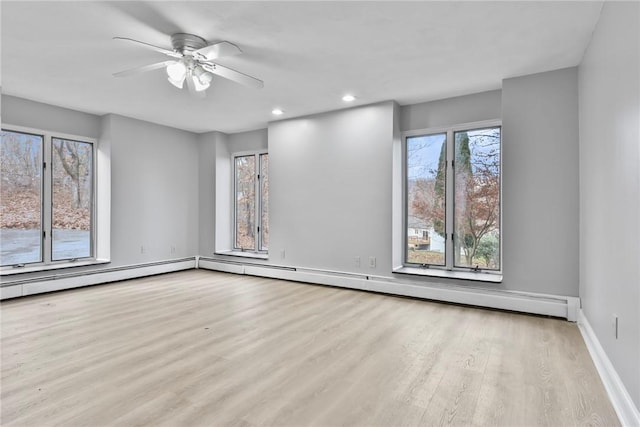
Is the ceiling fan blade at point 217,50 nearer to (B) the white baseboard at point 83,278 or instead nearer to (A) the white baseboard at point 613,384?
(A) the white baseboard at point 613,384

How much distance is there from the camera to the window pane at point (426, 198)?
4.59m

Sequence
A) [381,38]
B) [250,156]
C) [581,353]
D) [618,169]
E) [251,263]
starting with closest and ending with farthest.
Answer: [618,169] < [581,353] < [381,38] < [251,263] < [250,156]

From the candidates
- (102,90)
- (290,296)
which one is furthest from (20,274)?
(290,296)

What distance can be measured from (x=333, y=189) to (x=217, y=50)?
104 inches

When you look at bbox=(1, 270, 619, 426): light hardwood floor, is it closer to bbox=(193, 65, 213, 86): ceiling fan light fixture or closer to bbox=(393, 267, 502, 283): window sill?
bbox=(393, 267, 502, 283): window sill

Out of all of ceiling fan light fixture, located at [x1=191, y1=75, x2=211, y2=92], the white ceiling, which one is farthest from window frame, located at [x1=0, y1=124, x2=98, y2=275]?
ceiling fan light fixture, located at [x1=191, y1=75, x2=211, y2=92]

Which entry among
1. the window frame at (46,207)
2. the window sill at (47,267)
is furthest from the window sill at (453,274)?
the window frame at (46,207)

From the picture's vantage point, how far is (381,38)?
2934 millimetres

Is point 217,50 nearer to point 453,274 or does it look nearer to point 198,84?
point 198,84

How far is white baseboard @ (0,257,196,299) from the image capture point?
435 centimetres

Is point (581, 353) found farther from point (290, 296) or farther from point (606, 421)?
point (290, 296)

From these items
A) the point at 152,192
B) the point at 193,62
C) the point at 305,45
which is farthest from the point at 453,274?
the point at 152,192

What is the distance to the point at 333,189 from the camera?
5.07 metres

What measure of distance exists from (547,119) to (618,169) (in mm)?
1697
